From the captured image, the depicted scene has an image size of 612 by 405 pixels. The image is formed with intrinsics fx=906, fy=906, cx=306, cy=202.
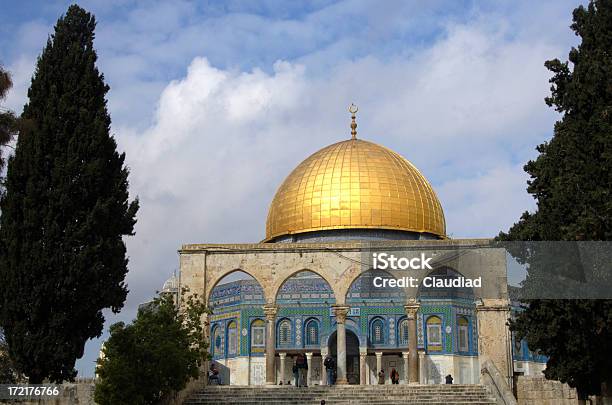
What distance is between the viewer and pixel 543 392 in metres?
19.5

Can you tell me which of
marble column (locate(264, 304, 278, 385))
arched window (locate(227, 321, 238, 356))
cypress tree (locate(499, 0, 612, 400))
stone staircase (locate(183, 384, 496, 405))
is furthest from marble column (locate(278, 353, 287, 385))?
cypress tree (locate(499, 0, 612, 400))

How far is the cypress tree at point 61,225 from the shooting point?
50.1 ft

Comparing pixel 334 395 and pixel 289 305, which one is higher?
pixel 289 305

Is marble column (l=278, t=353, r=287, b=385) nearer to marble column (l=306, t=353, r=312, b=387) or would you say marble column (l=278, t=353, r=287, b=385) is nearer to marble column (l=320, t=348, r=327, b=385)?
marble column (l=306, t=353, r=312, b=387)

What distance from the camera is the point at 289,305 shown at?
3102 centimetres

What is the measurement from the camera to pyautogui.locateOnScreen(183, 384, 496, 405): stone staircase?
19016mm

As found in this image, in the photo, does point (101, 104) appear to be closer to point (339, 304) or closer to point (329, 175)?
point (339, 304)

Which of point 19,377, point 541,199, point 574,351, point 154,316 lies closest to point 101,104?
point 154,316

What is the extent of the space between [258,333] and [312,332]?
1905mm

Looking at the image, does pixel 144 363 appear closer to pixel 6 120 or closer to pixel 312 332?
pixel 6 120

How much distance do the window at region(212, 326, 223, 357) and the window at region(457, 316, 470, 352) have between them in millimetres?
8170

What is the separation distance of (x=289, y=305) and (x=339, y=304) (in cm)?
847

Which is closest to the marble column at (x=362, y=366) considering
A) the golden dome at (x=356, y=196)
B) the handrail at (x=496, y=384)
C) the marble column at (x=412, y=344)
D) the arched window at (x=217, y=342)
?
the golden dome at (x=356, y=196)

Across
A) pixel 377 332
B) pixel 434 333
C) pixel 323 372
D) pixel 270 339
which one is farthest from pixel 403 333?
pixel 270 339
